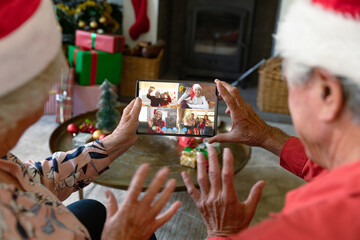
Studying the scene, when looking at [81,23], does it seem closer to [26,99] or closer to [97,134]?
[97,134]

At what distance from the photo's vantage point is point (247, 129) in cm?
117

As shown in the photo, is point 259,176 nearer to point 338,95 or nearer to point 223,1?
point 338,95

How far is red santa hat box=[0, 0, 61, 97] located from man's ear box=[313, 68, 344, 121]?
1.68ft

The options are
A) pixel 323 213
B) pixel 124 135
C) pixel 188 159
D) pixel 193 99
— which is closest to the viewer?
pixel 323 213

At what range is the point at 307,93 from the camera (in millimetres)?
641

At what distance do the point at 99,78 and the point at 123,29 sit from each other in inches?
31.0

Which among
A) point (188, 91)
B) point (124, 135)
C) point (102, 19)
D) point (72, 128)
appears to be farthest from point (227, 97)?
point (102, 19)

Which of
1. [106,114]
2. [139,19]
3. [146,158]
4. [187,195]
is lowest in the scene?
[187,195]

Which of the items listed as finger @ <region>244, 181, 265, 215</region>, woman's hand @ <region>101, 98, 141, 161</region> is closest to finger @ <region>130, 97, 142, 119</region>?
woman's hand @ <region>101, 98, 141, 161</region>

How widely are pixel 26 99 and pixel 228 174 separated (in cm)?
44

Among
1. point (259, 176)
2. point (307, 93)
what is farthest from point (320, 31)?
point (259, 176)

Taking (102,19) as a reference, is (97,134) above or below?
below

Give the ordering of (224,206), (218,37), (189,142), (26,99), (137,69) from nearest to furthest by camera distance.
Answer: (26,99), (224,206), (189,142), (137,69), (218,37)

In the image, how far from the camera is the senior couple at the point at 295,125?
566 millimetres
